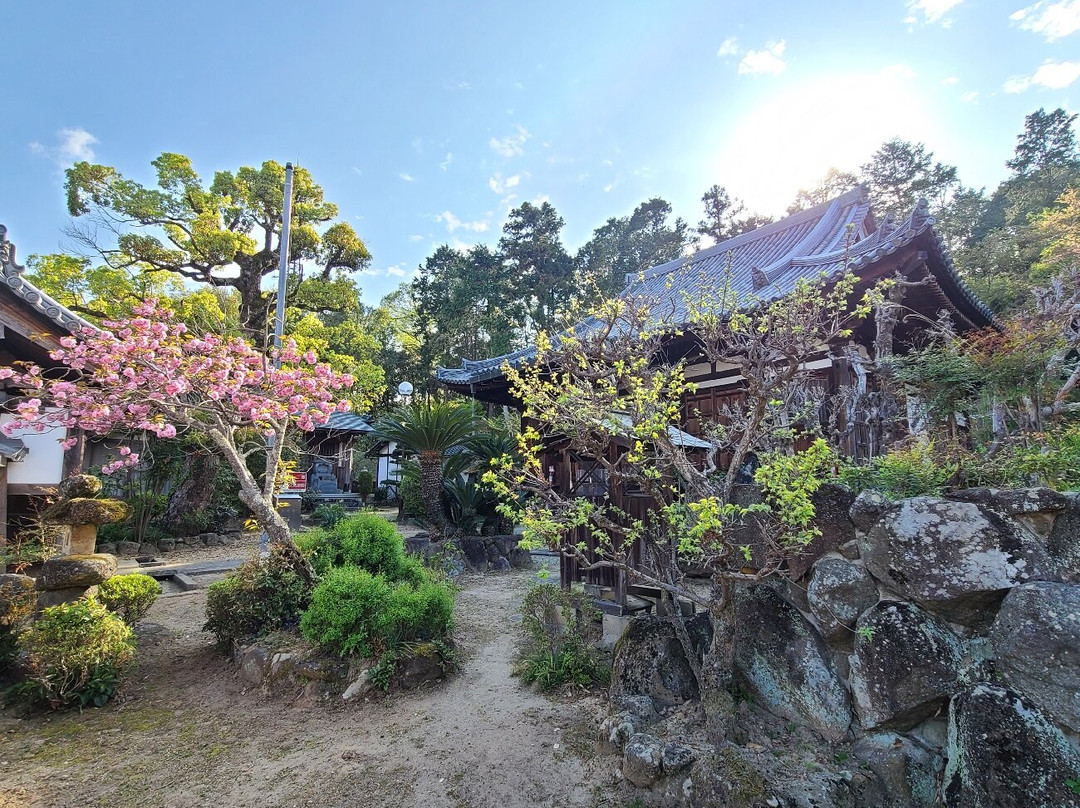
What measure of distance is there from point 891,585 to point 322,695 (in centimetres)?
477

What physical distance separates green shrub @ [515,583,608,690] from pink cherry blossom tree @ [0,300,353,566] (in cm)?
293

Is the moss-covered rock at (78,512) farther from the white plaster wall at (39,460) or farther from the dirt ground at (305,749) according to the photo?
the dirt ground at (305,749)

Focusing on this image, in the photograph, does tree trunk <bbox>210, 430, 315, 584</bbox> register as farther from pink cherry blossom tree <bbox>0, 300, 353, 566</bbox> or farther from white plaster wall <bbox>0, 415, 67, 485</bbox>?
white plaster wall <bbox>0, 415, 67, 485</bbox>

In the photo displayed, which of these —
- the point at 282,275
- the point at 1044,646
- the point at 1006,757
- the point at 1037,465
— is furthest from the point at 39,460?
the point at 1037,465

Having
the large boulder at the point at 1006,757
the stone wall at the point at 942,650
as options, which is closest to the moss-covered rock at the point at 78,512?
the stone wall at the point at 942,650

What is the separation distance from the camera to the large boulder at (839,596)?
334 centimetres

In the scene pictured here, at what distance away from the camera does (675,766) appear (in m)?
3.14

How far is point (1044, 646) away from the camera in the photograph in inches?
101

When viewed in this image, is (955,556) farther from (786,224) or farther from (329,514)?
(329,514)

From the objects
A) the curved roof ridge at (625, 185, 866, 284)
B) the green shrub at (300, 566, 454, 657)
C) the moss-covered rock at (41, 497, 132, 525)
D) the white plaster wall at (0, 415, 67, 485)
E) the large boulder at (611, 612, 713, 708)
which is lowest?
the large boulder at (611, 612, 713, 708)

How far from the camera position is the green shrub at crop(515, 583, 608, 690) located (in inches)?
187

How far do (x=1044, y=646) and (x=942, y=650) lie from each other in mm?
524

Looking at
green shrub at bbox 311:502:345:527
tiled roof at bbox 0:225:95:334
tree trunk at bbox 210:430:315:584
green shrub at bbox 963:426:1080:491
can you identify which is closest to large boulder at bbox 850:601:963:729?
green shrub at bbox 963:426:1080:491

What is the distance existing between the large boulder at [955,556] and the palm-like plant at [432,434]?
818 centimetres
